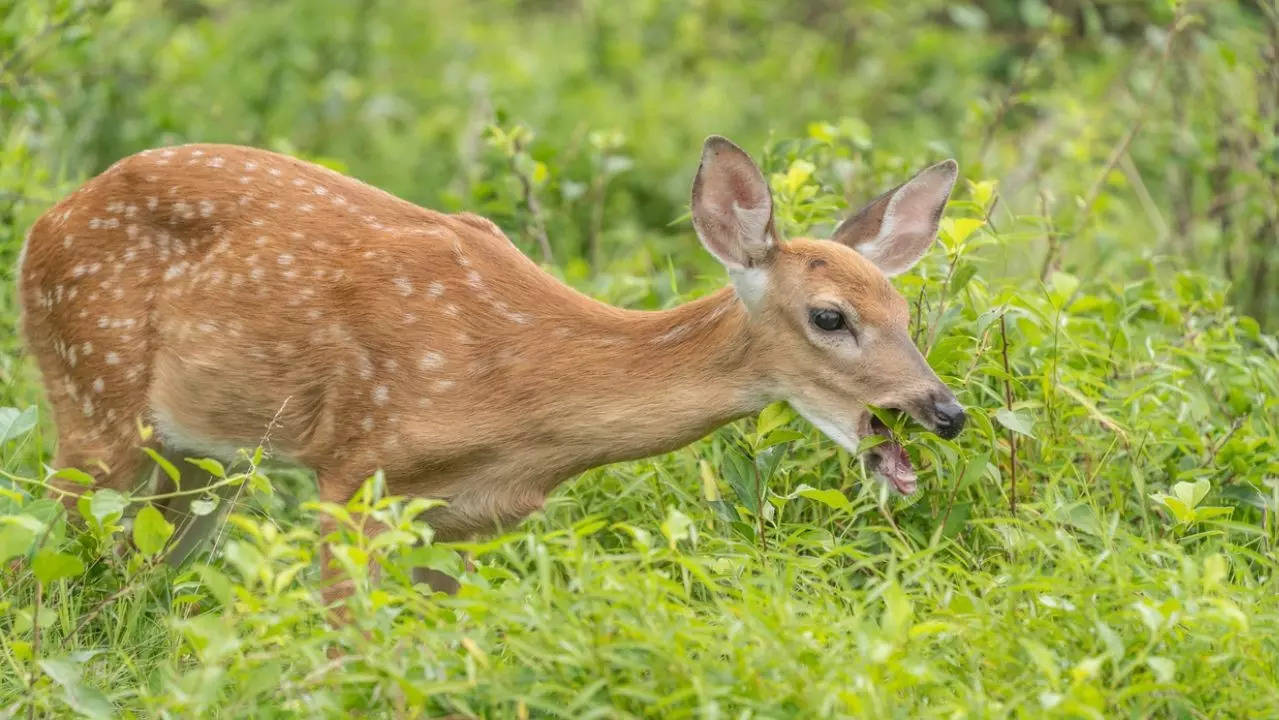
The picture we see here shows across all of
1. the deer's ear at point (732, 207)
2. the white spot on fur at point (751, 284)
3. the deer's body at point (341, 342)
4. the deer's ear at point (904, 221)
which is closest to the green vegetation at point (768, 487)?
the deer's ear at point (904, 221)

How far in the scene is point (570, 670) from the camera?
12.6ft

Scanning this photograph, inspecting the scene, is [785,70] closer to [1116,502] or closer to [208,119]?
[208,119]

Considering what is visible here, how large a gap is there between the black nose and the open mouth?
0.55 feet

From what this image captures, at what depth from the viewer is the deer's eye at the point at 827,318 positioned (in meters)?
4.64

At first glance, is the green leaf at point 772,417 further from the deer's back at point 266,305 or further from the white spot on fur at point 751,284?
the deer's back at point 266,305

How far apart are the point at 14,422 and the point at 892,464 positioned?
227 centimetres

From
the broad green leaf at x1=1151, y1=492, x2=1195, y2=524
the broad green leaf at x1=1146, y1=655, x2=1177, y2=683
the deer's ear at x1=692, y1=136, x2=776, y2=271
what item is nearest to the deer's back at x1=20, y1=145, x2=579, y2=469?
the deer's ear at x1=692, y1=136, x2=776, y2=271

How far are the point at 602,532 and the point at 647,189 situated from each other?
430 centimetres

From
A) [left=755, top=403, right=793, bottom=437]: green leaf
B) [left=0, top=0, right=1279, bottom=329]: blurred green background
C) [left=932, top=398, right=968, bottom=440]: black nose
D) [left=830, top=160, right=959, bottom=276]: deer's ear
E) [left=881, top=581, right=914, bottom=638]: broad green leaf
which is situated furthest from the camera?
[left=0, top=0, right=1279, bottom=329]: blurred green background

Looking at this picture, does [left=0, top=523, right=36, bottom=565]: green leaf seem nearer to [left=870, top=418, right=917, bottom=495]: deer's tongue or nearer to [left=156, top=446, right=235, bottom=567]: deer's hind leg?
[left=156, top=446, right=235, bottom=567]: deer's hind leg

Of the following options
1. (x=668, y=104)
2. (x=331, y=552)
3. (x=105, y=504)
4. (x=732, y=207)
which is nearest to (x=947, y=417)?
(x=732, y=207)

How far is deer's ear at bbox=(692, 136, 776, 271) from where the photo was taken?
4.77 meters

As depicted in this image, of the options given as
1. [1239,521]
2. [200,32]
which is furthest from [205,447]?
[200,32]

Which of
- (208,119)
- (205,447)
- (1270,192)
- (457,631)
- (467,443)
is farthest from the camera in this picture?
(208,119)
